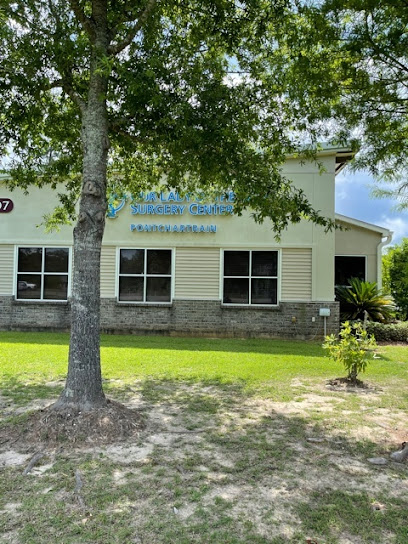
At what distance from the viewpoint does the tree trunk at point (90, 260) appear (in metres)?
4.89

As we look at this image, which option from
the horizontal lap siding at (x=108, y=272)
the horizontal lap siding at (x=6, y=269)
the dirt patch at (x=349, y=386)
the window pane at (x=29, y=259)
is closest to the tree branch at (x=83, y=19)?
the dirt patch at (x=349, y=386)

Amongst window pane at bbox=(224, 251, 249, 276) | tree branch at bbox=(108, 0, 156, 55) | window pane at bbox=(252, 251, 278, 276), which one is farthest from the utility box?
tree branch at bbox=(108, 0, 156, 55)

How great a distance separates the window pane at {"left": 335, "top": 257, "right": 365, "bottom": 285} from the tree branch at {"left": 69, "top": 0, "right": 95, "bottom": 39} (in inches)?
458

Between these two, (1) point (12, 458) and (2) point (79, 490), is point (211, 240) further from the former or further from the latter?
(2) point (79, 490)

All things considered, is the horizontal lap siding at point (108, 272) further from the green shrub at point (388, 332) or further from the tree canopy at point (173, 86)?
the green shrub at point (388, 332)

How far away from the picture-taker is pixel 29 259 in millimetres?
14258

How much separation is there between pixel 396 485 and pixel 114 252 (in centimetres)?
1138

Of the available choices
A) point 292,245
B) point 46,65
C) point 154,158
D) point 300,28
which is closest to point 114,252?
point 292,245

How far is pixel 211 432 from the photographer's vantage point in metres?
4.83

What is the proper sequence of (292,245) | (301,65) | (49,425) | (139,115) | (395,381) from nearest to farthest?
(49,425) → (301,65) → (139,115) → (395,381) → (292,245)

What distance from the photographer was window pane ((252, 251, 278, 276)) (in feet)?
44.2

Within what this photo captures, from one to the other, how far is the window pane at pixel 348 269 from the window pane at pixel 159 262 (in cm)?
582

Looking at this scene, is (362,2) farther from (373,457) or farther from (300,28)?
(373,457)

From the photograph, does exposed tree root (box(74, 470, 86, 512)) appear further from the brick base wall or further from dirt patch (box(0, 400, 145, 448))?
the brick base wall
